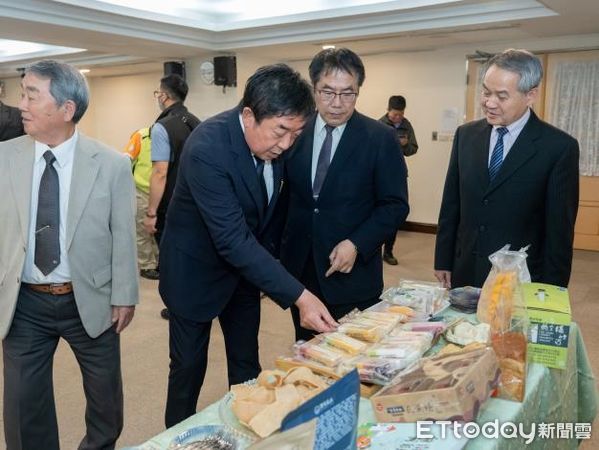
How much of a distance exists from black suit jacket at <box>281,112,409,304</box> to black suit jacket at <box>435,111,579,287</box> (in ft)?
1.05

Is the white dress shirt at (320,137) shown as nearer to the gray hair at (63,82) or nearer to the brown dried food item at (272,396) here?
the gray hair at (63,82)

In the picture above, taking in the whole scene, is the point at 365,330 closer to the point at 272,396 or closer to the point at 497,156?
the point at 272,396

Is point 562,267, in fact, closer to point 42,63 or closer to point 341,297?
point 341,297

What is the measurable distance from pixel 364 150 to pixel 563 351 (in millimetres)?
844

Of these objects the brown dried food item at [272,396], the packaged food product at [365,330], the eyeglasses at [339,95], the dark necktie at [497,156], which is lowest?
the brown dried food item at [272,396]

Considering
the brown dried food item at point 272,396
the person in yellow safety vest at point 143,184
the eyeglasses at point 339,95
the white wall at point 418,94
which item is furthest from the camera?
the white wall at point 418,94

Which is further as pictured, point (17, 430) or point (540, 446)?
point (17, 430)

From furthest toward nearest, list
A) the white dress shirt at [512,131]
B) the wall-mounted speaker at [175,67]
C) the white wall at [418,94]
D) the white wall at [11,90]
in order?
the white wall at [11,90]
the wall-mounted speaker at [175,67]
the white wall at [418,94]
the white dress shirt at [512,131]

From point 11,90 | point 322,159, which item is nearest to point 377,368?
point 322,159

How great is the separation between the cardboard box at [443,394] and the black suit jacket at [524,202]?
909 mm

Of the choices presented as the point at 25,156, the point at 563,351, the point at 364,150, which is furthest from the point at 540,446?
the point at 25,156

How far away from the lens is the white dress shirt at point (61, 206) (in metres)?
1.61

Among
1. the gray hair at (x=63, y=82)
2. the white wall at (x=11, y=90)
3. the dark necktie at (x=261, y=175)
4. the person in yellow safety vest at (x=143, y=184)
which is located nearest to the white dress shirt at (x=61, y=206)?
the gray hair at (x=63, y=82)

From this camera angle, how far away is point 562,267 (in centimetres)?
192
